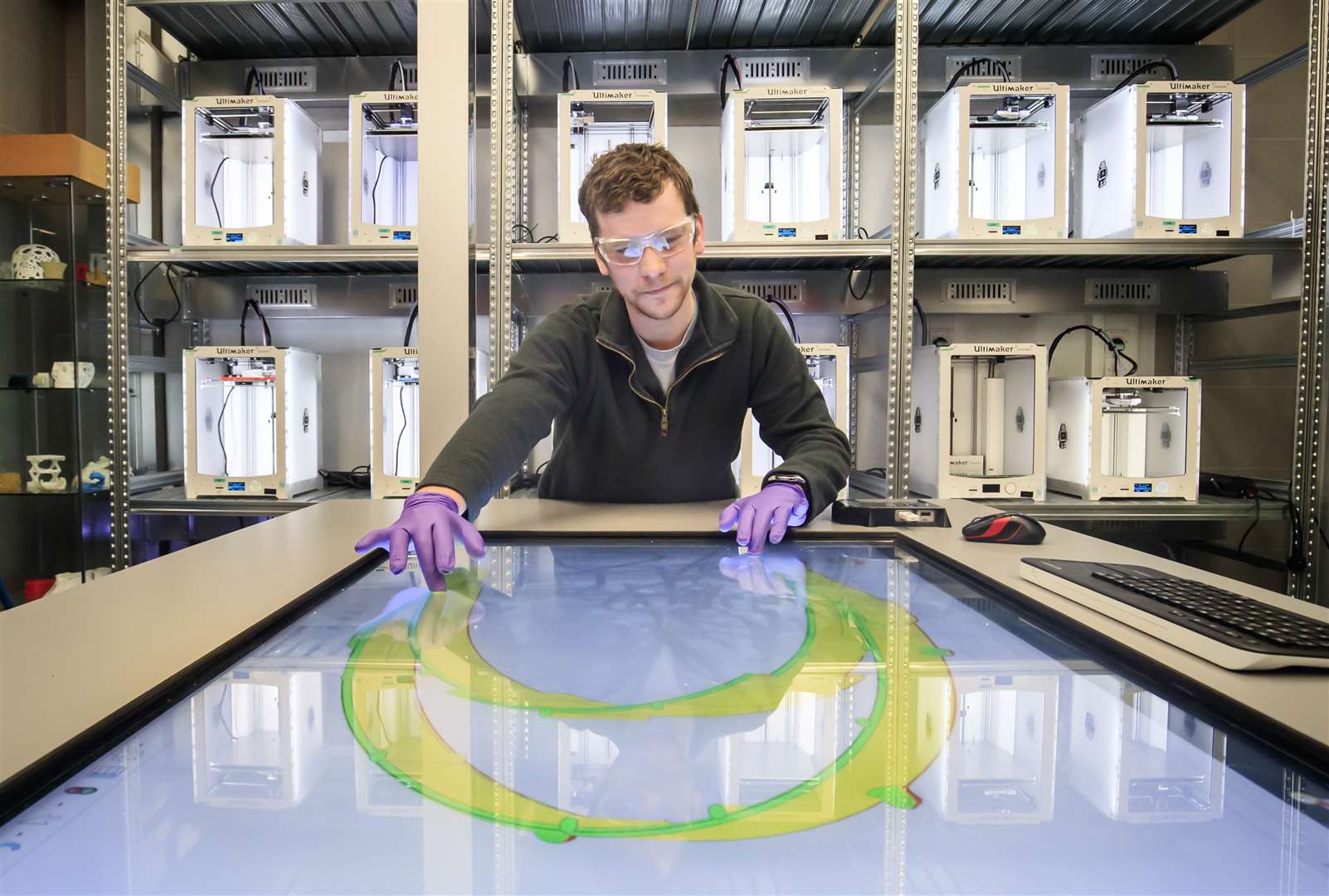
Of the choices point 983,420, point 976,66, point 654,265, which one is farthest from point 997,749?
point 976,66

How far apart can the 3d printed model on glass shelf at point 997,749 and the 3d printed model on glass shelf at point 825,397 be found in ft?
4.97

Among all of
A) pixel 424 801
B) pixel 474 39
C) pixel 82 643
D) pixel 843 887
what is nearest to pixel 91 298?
pixel 474 39

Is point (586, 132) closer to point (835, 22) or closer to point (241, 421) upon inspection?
point (835, 22)

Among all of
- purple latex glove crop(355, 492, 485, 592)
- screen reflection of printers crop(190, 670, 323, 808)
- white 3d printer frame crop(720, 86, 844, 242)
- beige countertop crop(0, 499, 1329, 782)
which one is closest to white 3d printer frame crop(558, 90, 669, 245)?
white 3d printer frame crop(720, 86, 844, 242)

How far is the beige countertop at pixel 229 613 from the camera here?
405 mm

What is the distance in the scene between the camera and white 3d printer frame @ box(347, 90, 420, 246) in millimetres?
2066

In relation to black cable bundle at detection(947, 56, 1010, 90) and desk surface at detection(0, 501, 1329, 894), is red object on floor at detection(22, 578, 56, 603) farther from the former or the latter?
black cable bundle at detection(947, 56, 1010, 90)

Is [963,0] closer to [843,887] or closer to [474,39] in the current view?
[474,39]

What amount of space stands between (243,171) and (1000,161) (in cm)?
210

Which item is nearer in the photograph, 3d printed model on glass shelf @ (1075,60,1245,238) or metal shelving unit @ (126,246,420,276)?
3d printed model on glass shelf @ (1075,60,1245,238)

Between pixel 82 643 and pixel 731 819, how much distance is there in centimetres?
44

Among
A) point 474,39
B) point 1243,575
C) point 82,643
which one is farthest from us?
point 1243,575

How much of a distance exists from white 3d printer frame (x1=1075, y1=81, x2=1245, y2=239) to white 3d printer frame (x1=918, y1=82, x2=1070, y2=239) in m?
0.16

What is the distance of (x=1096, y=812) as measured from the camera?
1.14 feet
